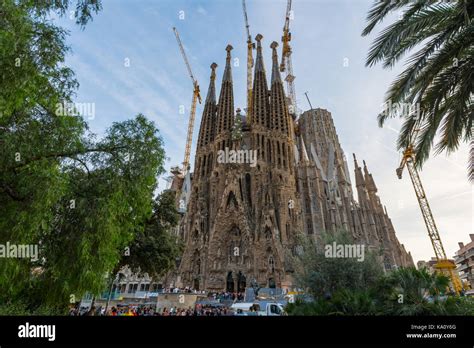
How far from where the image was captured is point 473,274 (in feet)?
162

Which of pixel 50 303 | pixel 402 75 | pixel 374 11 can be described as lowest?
pixel 50 303

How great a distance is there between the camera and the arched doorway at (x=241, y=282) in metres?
32.9

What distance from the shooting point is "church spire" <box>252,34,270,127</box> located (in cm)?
4541

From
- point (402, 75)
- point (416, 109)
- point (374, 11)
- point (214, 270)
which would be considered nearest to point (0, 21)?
point (374, 11)

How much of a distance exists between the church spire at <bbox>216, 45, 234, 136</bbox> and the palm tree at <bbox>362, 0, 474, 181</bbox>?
38079 mm

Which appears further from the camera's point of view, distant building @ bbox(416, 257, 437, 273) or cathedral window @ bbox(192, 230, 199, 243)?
cathedral window @ bbox(192, 230, 199, 243)

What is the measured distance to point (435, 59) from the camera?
7.02m

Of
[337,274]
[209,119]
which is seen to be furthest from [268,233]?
[209,119]

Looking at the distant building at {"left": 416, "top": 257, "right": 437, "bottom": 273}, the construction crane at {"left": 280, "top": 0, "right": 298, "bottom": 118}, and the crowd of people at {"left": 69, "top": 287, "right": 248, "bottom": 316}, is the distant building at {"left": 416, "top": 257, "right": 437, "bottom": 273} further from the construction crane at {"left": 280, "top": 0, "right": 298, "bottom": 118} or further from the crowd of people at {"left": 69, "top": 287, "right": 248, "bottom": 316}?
the construction crane at {"left": 280, "top": 0, "right": 298, "bottom": 118}

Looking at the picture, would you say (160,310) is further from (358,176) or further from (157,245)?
(358,176)

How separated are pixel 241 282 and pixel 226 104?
30.5m

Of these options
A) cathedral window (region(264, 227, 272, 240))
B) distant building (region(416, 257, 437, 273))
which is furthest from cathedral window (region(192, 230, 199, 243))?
distant building (region(416, 257, 437, 273))
